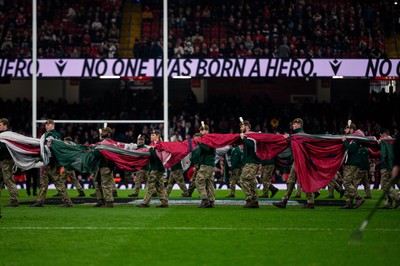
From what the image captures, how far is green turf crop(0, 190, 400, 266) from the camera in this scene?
36.1ft

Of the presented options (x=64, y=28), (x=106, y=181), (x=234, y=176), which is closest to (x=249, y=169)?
(x=106, y=181)

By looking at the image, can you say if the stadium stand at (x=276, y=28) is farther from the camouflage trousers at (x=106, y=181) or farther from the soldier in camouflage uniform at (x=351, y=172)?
the camouflage trousers at (x=106, y=181)

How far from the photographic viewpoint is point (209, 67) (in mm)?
33219

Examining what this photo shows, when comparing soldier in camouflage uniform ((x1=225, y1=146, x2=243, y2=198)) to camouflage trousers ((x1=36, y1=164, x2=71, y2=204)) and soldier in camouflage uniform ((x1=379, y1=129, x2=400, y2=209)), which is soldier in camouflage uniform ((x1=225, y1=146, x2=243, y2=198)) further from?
camouflage trousers ((x1=36, y1=164, x2=71, y2=204))

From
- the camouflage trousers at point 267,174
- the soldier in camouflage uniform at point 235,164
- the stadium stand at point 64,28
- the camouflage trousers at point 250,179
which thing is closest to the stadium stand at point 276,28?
the stadium stand at point 64,28

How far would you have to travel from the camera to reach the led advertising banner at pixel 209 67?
32250 millimetres

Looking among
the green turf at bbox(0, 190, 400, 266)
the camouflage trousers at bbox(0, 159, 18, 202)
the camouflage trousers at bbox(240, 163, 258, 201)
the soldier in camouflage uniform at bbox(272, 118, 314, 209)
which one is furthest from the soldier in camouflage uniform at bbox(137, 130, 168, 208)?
the camouflage trousers at bbox(0, 159, 18, 202)

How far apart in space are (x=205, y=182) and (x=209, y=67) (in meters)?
13.8

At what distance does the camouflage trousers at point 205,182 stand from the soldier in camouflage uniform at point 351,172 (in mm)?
3268

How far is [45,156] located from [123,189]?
36.7 ft

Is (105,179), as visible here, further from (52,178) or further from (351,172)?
(351,172)

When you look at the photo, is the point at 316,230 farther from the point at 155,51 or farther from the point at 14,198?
the point at 155,51

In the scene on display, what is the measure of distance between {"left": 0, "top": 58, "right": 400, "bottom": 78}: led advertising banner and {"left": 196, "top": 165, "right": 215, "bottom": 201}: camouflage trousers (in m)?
12.8

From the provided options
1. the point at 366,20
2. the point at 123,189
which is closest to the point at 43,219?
the point at 123,189
